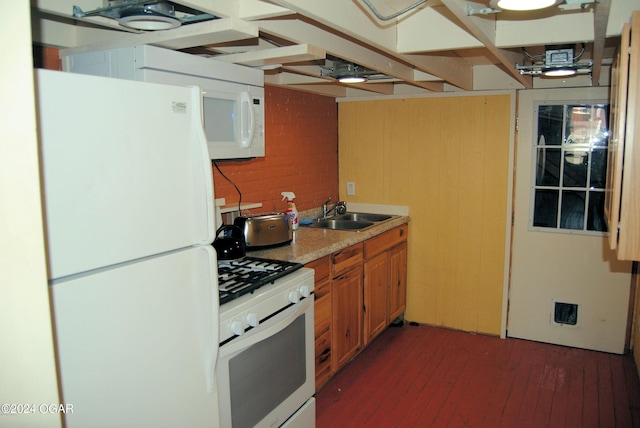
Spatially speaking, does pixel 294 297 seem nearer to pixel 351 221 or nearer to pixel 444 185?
pixel 351 221

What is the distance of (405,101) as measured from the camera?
411 centimetres

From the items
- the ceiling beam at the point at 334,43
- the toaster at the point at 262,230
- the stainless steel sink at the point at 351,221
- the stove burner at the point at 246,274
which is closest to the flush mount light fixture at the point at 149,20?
the ceiling beam at the point at 334,43

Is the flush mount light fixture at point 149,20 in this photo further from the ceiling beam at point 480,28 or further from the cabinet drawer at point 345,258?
the cabinet drawer at point 345,258

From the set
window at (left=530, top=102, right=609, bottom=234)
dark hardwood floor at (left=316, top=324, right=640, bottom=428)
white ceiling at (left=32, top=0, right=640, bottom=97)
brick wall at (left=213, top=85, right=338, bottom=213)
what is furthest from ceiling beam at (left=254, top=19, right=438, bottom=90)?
dark hardwood floor at (left=316, top=324, right=640, bottom=428)

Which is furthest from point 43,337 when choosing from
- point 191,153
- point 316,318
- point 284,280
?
point 316,318

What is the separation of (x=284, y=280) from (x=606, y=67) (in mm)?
2782

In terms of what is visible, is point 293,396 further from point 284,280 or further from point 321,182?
point 321,182

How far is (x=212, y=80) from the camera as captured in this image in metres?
2.24

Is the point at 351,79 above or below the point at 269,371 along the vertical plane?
above

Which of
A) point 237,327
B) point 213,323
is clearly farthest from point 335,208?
point 213,323

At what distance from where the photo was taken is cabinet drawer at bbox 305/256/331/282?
9.19 ft

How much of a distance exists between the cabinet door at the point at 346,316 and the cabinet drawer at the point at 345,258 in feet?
0.14

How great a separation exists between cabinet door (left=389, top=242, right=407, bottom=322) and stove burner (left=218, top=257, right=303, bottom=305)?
154cm

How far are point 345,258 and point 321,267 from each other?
29 cm
